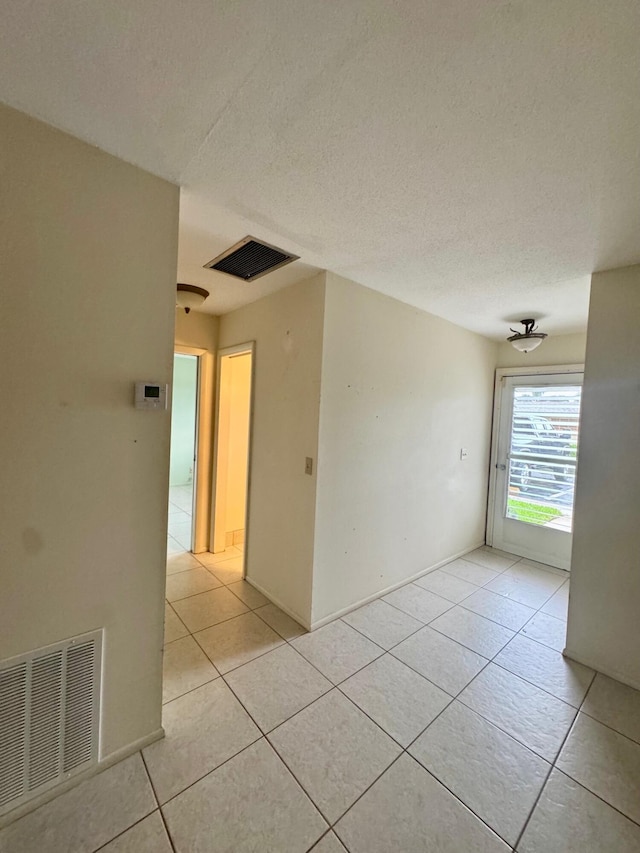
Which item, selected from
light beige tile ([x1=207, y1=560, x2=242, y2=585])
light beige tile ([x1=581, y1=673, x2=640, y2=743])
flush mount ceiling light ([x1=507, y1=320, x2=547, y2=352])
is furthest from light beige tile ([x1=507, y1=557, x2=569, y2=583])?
light beige tile ([x1=207, y1=560, x2=242, y2=585])

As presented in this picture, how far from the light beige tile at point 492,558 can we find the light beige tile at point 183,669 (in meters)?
2.81

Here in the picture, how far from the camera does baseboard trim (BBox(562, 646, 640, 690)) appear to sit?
2.03 m

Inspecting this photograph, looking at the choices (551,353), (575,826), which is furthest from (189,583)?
(551,353)

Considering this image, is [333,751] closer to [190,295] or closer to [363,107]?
[363,107]

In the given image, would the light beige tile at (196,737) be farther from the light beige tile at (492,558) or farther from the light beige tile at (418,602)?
the light beige tile at (492,558)

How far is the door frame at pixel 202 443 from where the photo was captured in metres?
3.44

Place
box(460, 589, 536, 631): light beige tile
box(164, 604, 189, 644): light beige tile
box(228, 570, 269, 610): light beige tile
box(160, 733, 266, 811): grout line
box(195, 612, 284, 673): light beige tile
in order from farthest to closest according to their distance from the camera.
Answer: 1. box(228, 570, 269, 610): light beige tile
2. box(460, 589, 536, 631): light beige tile
3. box(164, 604, 189, 644): light beige tile
4. box(195, 612, 284, 673): light beige tile
5. box(160, 733, 266, 811): grout line

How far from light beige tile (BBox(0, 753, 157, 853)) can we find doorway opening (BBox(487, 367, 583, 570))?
3.85 metres

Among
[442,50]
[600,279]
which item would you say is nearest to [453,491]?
[600,279]

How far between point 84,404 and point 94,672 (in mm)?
1064

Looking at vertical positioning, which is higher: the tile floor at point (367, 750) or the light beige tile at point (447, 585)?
the light beige tile at point (447, 585)

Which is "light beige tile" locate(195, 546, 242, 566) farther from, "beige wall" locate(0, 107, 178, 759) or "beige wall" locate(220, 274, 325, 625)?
"beige wall" locate(0, 107, 178, 759)

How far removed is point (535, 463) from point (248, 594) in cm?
324

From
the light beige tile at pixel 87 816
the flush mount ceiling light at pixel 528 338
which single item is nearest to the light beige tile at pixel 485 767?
the light beige tile at pixel 87 816
